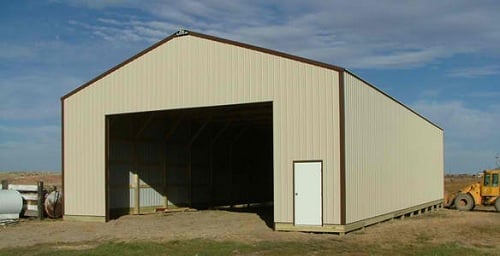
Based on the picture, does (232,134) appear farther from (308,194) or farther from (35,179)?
(35,179)

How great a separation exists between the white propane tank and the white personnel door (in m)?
13.0

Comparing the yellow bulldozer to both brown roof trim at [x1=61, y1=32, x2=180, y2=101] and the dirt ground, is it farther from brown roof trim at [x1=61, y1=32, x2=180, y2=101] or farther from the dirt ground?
brown roof trim at [x1=61, y1=32, x2=180, y2=101]

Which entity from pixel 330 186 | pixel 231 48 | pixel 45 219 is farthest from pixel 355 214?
pixel 45 219

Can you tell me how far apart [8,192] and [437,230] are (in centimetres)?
1727

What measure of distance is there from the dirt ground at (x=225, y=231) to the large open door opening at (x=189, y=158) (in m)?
2.08

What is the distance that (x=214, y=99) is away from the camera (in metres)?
21.7

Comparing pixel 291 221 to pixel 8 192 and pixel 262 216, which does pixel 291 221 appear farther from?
pixel 8 192

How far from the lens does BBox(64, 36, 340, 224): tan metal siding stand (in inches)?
766

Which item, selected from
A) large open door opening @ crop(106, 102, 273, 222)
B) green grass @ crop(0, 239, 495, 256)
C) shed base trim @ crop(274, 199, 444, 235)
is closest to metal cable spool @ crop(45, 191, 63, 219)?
large open door opening @ crop(106, 102, 273, 222)

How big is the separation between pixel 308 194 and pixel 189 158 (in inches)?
538

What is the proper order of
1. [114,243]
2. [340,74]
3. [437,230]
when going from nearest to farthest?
[114,243]
[340,74]
[437,230]

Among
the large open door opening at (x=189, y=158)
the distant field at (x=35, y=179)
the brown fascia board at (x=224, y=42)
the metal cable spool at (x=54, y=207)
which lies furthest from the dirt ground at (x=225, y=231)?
the distant field at (x=35, y=179)

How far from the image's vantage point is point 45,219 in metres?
26.5

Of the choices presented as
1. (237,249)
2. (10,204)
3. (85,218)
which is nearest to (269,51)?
(237,249)
